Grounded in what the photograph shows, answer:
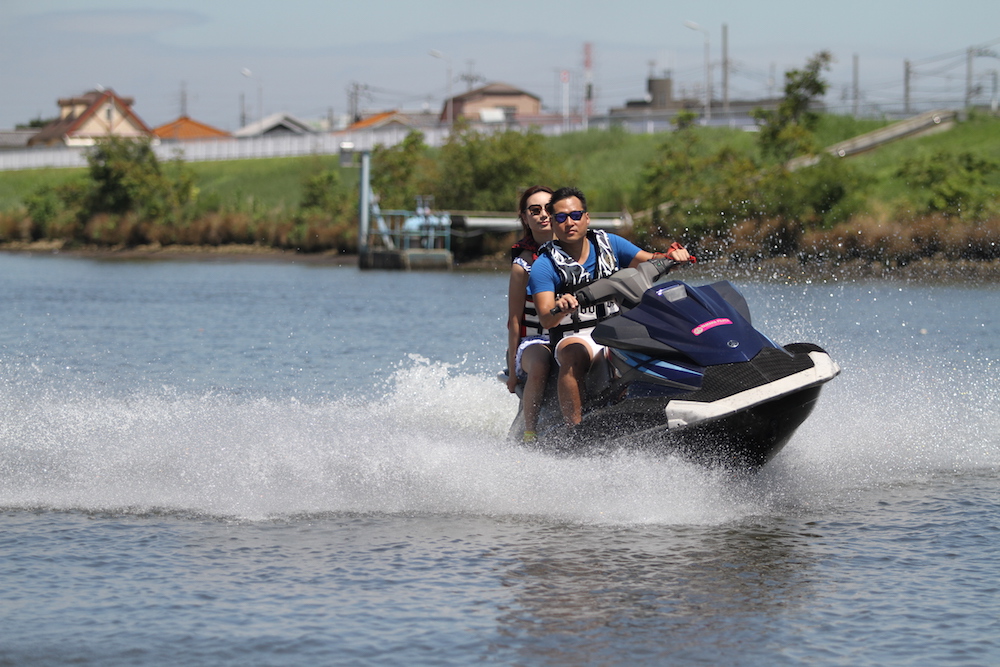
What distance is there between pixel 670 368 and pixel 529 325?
1.10m

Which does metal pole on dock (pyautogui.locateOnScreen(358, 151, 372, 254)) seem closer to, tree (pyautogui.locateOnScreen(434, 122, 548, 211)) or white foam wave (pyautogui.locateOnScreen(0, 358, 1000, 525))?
tree (pyautogui.locateOnScreen(434, 122, 548, 211))

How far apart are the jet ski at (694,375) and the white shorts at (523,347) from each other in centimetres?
57

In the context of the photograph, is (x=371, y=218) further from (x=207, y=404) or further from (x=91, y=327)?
(x=207, y=404)

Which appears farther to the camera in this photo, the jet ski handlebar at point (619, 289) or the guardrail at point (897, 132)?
the guardrail at point (897, 132)

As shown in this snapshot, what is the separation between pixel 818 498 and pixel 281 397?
5.36 m

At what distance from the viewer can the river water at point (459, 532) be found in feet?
14.8

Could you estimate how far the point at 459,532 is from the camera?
20.1ft

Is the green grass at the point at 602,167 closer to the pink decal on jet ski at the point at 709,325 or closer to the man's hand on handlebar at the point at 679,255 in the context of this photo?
the man's hand on handlebar at the point at 679,255

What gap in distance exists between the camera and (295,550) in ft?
19.0

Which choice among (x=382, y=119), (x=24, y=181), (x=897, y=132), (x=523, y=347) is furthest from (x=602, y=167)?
(x=382, y=119)

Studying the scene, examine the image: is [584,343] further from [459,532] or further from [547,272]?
[459,532]

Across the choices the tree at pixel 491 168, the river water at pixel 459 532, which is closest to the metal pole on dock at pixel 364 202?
the tree at pixel 491 168

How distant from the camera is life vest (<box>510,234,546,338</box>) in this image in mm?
6762

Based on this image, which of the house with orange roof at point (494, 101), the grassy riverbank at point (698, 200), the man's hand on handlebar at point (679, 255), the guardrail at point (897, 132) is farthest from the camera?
the house with orange roof at point (494, 101)
